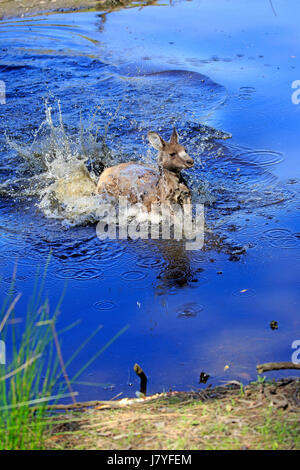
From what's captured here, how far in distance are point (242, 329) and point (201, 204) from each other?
2496 mm

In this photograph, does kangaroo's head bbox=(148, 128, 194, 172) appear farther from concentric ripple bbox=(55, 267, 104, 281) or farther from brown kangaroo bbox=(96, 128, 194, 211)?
concentric ripple bbox=(55, 267, 104, 281)

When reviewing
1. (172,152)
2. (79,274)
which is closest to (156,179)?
(172,152)

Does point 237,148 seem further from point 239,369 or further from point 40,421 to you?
point 40,421

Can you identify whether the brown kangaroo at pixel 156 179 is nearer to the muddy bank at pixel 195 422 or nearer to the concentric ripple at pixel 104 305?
the concentric ripple at pixel 104 305

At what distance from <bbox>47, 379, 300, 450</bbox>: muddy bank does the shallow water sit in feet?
1.43

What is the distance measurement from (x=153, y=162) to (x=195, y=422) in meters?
5.10

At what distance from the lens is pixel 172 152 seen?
19.3 feet

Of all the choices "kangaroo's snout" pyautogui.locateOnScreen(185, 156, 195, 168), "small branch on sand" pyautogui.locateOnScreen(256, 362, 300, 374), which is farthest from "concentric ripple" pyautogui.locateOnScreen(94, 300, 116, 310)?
"kangaroo's snout" pyautogui.locateOnScreen(185, 156, 195, 168)

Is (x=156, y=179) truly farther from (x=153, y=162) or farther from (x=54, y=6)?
(x=54, y=6)

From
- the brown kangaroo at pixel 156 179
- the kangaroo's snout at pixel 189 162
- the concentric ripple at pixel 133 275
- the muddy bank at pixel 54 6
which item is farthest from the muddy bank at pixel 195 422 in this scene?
the muddy bank at pixel 54 6

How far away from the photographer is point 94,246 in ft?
19.4

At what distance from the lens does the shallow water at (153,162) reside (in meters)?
4.35

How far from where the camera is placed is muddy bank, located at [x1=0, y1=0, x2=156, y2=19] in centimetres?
1373
